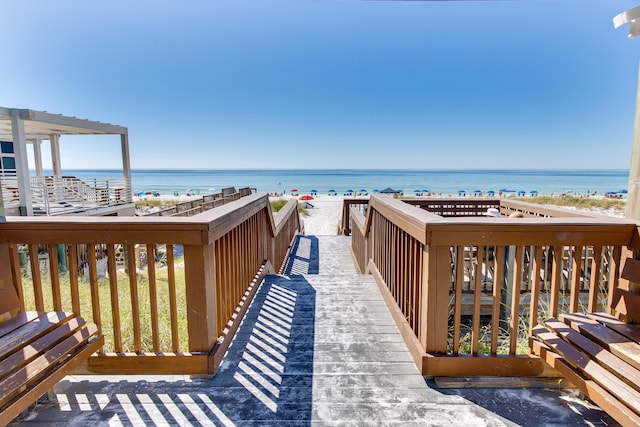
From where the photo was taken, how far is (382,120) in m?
78.0

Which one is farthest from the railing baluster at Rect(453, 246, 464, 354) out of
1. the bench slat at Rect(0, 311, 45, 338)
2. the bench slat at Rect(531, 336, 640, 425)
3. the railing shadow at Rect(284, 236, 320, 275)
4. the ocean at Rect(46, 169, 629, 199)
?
the ocean at Rect(46, 169, 629, 199)

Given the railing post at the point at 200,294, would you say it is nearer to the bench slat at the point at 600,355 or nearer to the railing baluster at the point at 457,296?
the railing baluster at the point at 457,296

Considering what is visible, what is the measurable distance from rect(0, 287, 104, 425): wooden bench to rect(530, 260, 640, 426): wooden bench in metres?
2.18

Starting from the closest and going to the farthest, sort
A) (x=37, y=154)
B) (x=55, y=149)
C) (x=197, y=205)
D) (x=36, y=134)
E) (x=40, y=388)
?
(x=40, y=388) < (x=197, y=205) < (x=36, y=134) < (x=55, y=149) < (x=37, y=154)

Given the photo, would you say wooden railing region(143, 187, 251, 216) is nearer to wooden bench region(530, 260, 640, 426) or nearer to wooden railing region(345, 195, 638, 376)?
wooden railing region(345, 195, 638, 376)

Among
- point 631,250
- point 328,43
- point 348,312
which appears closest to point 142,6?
point 348,312

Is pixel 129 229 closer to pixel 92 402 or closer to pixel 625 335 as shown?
pixel 92 402

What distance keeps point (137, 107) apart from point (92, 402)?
78.8 m

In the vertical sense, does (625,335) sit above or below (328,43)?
below

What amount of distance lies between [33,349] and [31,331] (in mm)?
171

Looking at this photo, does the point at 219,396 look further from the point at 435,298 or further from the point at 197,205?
the point at 197,205

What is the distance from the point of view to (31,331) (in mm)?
1559

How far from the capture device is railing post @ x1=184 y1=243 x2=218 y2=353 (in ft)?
6.27

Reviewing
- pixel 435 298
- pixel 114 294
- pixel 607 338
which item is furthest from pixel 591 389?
pixel 114 294
